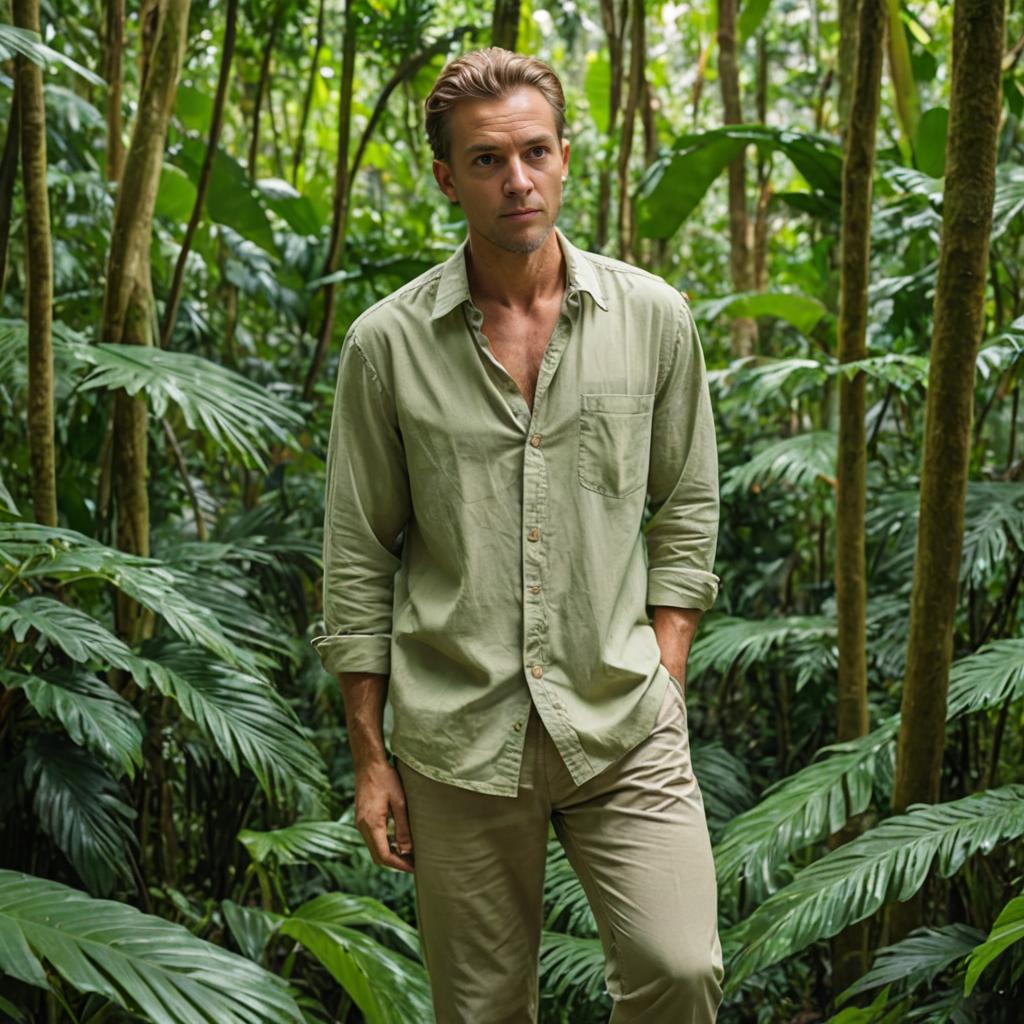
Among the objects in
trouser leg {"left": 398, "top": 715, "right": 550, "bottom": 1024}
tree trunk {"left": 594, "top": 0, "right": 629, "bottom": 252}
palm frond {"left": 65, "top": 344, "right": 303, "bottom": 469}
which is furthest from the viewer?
tree trunk {"left": 594, "top": 0, "right": 629, "bottom": 252}

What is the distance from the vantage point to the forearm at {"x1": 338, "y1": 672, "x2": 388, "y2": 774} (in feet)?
6.00

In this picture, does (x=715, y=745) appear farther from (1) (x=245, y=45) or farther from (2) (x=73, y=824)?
(1) (x=245, y=45)

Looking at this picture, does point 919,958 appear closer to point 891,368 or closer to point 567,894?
point 567,894

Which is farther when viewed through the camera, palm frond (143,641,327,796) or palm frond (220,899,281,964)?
palm frond (220,899,281,964)

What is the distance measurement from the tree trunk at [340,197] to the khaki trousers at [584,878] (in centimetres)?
248

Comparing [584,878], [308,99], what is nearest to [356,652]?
[584,878]

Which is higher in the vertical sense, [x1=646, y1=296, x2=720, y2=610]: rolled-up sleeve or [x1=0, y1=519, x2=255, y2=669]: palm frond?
[x1=646, y1=296, x2=720, y2=610]: rolled-up sleeve

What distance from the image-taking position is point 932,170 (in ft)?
11.2

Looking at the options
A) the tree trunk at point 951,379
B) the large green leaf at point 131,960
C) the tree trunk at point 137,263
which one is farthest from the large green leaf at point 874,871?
the tree trunk at point 137,263

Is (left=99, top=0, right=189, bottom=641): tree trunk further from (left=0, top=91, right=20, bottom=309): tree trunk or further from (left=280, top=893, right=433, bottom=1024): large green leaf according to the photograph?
(left=280, top=893, right=433, bottom=1024): large green leaf

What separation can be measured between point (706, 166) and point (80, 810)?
234cm

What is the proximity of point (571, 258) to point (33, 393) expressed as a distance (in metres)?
1.30

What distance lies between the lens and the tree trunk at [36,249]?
8.49ft

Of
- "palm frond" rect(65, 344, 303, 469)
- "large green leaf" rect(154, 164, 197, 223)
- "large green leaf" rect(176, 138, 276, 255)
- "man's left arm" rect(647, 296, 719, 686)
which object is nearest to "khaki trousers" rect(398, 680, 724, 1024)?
"man's left arm" rect(647, 296, 719, 686)
